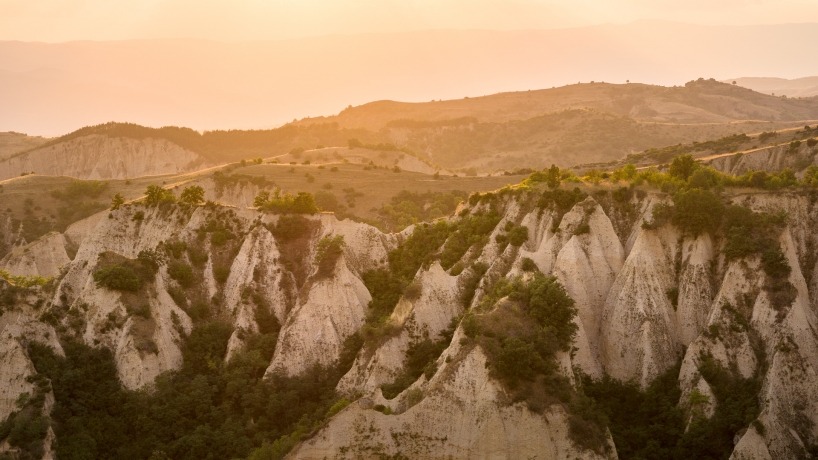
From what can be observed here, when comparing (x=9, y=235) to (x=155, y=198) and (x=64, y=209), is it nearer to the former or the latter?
(x=64, y=209)

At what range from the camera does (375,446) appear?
38.3 metres

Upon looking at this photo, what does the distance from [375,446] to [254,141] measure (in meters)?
131

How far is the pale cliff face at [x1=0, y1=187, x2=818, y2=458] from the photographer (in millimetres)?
38469

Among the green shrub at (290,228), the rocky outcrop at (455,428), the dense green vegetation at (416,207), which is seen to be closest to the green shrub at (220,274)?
the green shrub at (290,228)

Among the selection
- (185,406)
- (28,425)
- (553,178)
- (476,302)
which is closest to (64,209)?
(185,406)

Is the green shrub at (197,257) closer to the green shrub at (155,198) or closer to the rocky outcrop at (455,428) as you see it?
the green shrub at (155,198)

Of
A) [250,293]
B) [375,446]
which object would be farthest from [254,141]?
[375,446]

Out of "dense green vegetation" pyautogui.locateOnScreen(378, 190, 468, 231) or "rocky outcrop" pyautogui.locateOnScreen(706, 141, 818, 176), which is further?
"dense green vegetation" pyautogui.locateOnScreen(378, 190, 468, 231)

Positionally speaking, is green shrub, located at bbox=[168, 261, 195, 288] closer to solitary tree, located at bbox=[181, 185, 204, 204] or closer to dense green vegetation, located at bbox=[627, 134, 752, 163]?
solitary tree, located at bbox=[181, 185, 204, 204]

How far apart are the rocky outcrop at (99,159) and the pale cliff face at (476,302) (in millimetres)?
87840

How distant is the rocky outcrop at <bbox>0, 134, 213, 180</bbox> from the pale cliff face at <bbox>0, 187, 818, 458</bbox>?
288 feet

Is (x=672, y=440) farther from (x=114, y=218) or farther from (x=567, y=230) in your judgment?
(x=114, y=218)

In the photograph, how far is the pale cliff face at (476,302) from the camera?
38.5m

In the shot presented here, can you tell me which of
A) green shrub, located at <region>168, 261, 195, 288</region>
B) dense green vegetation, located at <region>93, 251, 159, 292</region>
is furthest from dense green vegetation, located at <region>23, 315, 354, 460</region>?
green shrub, located at <region>168, 261, 195, 288</region>
